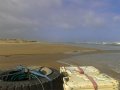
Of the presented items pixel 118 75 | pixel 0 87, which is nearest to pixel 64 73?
pixel 0 87

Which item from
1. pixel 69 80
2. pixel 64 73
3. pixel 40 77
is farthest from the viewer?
pixel 64 73

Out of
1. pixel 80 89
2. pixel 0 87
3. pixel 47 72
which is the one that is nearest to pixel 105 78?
pixel 80 89

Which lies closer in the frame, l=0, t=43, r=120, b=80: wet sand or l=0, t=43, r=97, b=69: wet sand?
l=0, t=43, r=120, b=80: wet sand

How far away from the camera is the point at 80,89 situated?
18.2 ft

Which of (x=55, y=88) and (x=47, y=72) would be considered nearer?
(x=55, y=88)

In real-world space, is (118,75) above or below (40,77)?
below

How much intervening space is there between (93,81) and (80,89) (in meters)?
0.41

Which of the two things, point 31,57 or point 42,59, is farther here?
point 31,57

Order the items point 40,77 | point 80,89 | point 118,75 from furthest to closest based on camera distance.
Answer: point 118,75
point 40,77
point 80,89

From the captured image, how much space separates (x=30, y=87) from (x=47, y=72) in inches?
54.1

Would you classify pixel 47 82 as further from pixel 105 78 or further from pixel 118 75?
pixel 118 75

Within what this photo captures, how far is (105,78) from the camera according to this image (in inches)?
241

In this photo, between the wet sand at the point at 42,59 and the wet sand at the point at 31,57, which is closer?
the wet sand at the point at 42,59

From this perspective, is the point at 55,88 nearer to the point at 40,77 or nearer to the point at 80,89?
the point at 40,77
